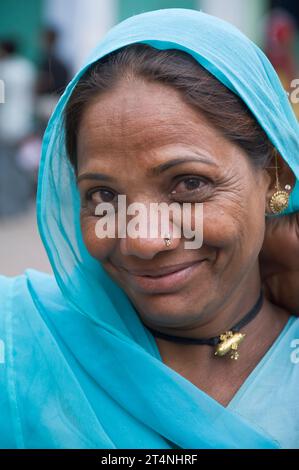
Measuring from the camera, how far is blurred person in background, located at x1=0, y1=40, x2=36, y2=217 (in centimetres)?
835

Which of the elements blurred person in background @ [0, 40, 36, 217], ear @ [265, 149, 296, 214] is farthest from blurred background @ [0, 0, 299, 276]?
ear @ [265, 149, 296, 214]

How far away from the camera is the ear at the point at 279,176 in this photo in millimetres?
2066

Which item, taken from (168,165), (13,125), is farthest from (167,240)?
(13,125)

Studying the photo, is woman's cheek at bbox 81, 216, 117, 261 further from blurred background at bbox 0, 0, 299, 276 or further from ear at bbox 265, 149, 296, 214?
blurred background at bbox 0, 0, 299, 276

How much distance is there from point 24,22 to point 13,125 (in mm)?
4430

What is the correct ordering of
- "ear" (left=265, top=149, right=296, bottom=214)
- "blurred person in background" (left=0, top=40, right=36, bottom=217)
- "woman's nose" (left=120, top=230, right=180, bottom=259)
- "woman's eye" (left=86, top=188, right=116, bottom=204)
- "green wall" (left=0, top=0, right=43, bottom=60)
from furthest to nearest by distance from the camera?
1. "green wall" (left=0, top=0, right=43, bottom=60)
2. "blurred person in background" (left=0, top=40, right=36, bottom=217)
3. "ear" (left=265, top=149, right=296, bottom=214)
4. "woman's eye" (left=86, top=188, right=116, bottom=204)
5. "woman's nose" (left=120, top=230, right=180, bottom=259)

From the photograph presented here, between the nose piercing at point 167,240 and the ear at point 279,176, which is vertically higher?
the ear at point 279,176

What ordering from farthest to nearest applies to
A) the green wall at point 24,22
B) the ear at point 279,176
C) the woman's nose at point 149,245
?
1. the green wall at point 24,22
2. the ear at point 279,176
3. the woman's nose at point 149,245

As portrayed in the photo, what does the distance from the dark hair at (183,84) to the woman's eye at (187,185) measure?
13cm

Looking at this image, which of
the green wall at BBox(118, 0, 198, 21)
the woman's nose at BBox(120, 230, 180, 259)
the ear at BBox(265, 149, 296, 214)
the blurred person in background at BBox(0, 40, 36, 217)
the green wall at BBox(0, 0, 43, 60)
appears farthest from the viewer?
the green wall at BBox(0, 0, 43, 60)

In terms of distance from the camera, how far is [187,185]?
190 cm

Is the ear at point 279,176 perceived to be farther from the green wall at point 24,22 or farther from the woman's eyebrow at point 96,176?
the green wall at point 24,22

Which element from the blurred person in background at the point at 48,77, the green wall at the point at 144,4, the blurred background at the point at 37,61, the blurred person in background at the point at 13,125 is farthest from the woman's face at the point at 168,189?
the green wall at the point at 144,4

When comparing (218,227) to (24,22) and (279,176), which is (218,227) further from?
(24,22)
